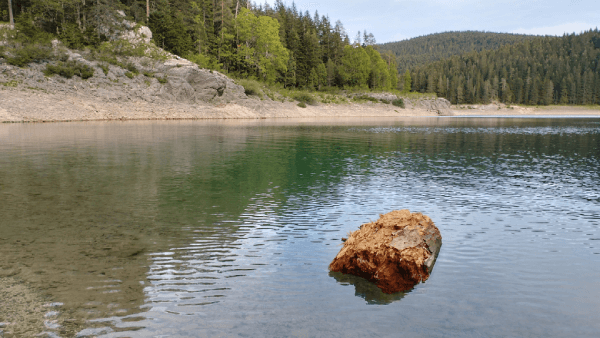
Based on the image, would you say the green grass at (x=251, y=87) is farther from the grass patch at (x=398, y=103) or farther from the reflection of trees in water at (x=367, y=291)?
the reflection of trees in water at (x=367, y=291)

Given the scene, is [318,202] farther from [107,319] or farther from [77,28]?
[77,28]

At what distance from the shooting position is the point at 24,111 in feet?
181

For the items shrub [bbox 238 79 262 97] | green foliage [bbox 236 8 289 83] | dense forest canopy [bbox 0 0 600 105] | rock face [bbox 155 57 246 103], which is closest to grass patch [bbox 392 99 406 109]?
dense forest canopy [bbox 0 0 600 105]

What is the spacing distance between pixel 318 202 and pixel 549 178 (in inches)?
530

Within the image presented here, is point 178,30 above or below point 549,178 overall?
above

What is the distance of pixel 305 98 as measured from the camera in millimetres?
100438


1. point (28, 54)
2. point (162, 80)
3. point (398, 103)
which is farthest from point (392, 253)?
point (398, 103)

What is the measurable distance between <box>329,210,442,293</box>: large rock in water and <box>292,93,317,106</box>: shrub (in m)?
91.4

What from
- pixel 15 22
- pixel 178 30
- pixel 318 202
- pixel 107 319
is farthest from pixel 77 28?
pixel 107 319

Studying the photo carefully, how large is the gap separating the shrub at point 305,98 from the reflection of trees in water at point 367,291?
9217cm

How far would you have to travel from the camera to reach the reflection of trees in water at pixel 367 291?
25.2 ft

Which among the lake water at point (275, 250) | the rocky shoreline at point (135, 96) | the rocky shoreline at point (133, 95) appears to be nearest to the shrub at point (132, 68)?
the rocky shoreline at point (133, 95)

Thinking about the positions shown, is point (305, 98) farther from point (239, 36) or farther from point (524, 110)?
point (524, 110)

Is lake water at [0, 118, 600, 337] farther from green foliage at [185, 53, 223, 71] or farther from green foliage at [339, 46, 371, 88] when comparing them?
green foliage at [339, 46, 371, 88]
